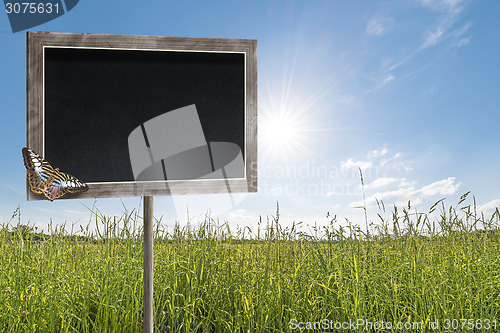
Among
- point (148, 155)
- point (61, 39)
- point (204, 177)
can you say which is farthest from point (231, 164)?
point (61, 39)

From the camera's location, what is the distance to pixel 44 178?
7.61 ft

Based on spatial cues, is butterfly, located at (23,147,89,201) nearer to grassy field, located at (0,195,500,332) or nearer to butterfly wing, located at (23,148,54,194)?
butterfly wing, located at (23,148,54,194)

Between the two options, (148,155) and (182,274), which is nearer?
(148,155)

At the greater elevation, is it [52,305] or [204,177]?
[204,177]

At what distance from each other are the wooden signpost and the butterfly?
5 cm

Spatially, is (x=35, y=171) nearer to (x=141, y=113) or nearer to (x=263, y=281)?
(x=141, y=113)

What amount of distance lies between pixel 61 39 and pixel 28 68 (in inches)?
10.8

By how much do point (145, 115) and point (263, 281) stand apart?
5.68 feet

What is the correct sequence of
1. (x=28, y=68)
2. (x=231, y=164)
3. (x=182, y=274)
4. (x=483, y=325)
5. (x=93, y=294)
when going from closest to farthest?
(x=28, y=68) → (x=231, y=164) → (x=483, y=325) → (x=93, y=294) → (x=182, y=274)

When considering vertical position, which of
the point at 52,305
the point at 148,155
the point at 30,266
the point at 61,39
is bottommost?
the point at 52,305

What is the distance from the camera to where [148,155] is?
8.08ft

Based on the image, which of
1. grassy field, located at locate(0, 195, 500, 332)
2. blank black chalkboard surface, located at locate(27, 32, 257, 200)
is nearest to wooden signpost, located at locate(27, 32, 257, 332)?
blank black chalkboard surface, located at locate(27, 32, 257, 200)

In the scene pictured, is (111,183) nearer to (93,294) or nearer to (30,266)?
(93,294)

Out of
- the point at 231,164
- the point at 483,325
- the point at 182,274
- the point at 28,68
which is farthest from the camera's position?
the point at 182,274
